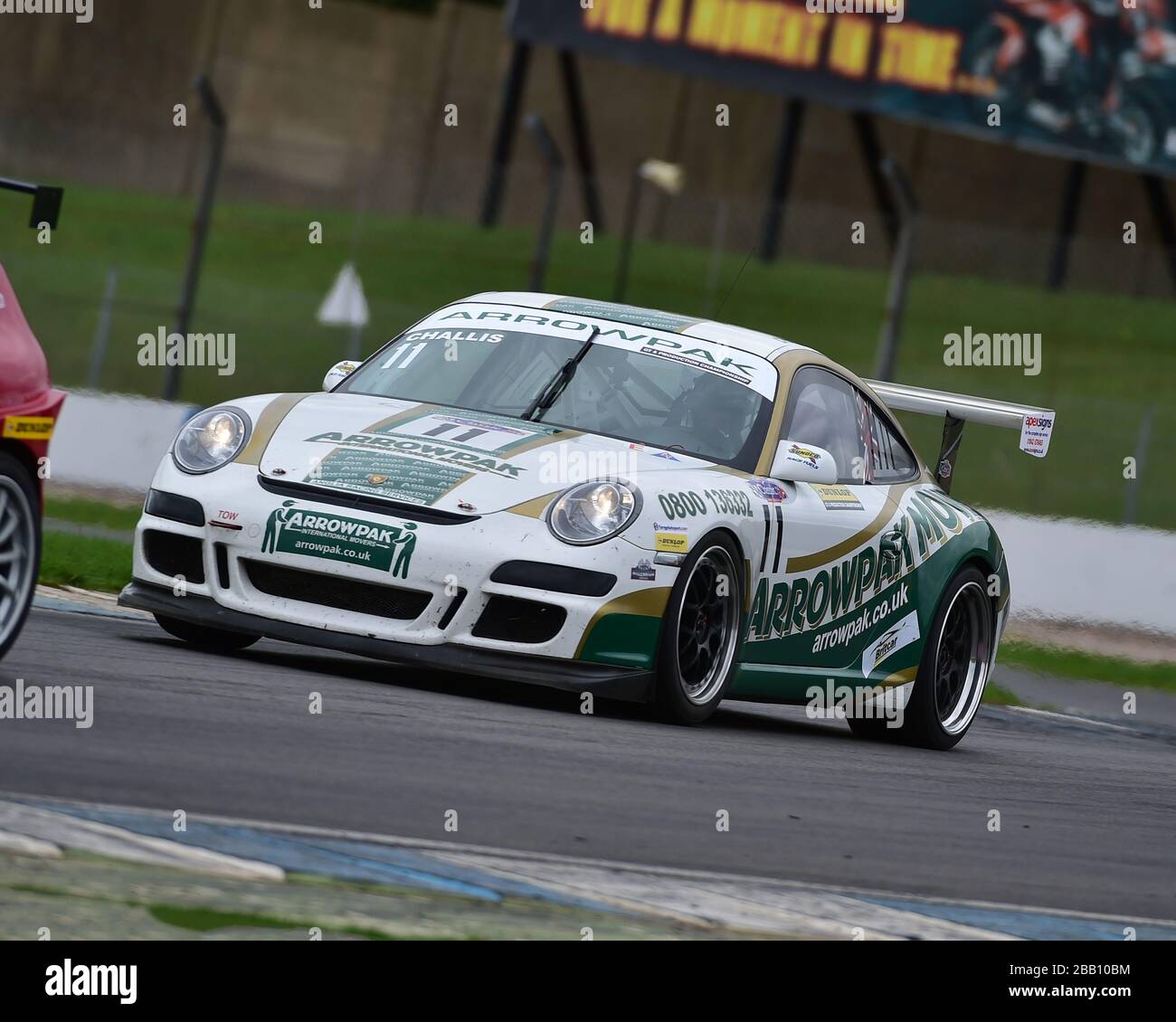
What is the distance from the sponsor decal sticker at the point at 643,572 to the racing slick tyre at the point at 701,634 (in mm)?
114

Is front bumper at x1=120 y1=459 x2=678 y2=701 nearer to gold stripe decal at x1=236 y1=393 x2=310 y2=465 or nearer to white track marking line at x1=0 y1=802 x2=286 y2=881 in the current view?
gold stripe decal at x1=236 y1=393 x2=310 y2=465

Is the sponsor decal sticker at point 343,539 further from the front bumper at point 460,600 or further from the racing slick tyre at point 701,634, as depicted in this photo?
the racing slick tyre at point 701,634

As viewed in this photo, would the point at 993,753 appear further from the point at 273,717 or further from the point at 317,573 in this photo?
the point at 273,717

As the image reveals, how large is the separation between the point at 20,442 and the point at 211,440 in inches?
71.8

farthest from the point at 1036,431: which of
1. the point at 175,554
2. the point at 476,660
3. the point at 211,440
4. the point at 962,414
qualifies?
the point at 175,554

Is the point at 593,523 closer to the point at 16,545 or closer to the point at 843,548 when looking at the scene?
the point at 843,548

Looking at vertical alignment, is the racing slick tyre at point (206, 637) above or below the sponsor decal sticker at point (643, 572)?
below

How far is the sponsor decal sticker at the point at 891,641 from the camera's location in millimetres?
9406

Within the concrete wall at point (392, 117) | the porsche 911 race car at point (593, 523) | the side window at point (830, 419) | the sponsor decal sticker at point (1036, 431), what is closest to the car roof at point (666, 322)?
the porsche 911 race car at point (593, 523)

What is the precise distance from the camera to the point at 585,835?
5.91m

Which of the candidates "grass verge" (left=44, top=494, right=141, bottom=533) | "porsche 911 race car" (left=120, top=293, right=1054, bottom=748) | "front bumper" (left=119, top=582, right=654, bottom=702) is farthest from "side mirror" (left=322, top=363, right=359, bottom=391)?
"grass verge" (left=44, top=494, right=141, bottom=533)

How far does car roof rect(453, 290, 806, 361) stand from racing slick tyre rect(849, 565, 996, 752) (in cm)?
133

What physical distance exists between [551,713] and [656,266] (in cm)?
2170
